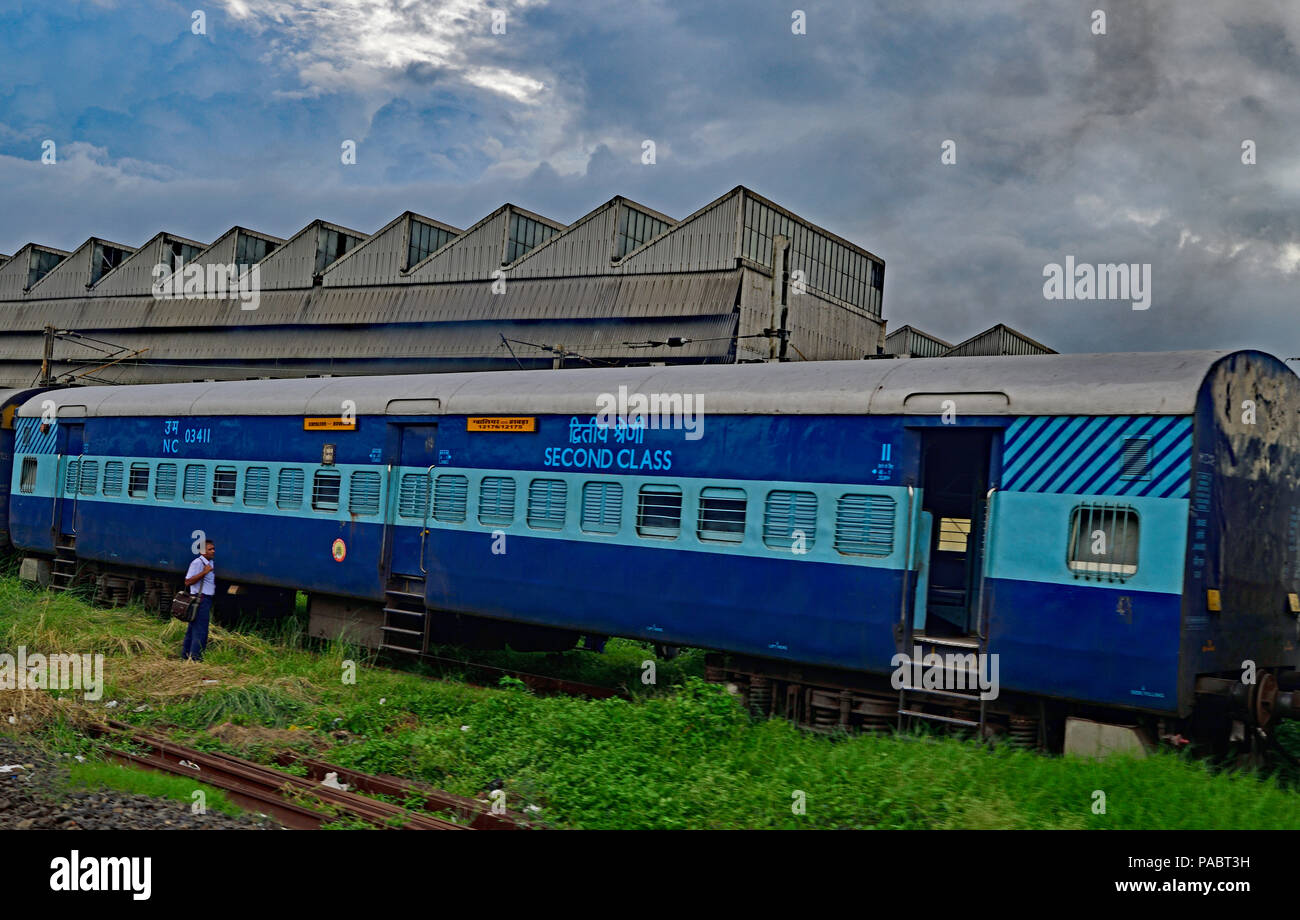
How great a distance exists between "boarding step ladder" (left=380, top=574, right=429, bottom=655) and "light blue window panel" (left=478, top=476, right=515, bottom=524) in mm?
1474

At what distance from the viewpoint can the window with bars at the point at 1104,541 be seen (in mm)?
9539

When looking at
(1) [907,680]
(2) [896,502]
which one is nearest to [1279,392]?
(2) [896,502]

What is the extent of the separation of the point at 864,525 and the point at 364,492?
7.44 m

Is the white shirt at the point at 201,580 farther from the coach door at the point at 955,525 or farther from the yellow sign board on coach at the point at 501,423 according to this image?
the coach door at the point at 955,525

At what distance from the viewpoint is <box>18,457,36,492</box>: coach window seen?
21484 mm

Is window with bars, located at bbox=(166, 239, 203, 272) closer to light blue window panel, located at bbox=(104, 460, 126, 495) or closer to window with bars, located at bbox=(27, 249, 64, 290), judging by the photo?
window with bars, located at bbox=(27, 249, 64, 290)

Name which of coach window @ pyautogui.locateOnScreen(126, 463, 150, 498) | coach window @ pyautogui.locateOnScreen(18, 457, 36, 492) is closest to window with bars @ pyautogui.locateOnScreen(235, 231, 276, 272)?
coach window @ pyautogui.locateOnScreen(18, 457, 36, 492)

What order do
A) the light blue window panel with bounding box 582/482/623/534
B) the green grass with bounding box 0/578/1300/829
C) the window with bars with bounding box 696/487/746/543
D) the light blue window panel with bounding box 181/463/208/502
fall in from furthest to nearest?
the light blue window panel with bounding box 181/463/208/502
the light blue window panel with bounding box 582/482/623/534
the window with bars with bounding box 696/487/746/543
the green grass with bounding box 0/578/1300/829

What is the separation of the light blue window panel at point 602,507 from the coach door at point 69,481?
1182 cm

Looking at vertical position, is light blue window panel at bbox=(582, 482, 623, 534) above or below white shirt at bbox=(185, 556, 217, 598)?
above

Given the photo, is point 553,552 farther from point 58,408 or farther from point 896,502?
point 58,408

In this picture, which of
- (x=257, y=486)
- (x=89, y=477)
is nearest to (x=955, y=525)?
(x=257, y=486)

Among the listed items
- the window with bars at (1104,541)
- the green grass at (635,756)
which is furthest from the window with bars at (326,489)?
the window with bars at (1104,541)

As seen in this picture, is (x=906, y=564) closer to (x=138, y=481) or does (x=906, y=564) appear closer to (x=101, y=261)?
(x=138, y=481)
